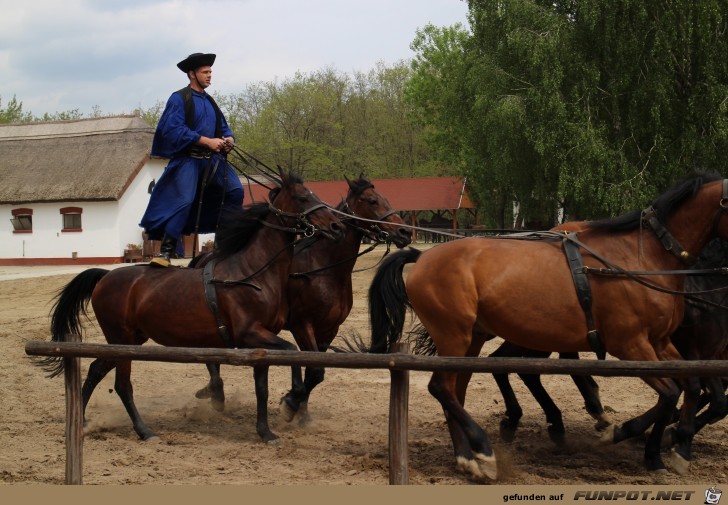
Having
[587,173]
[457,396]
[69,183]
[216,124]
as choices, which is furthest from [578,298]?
[69,183]

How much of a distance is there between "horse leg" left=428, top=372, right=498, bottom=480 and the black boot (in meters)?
2.81

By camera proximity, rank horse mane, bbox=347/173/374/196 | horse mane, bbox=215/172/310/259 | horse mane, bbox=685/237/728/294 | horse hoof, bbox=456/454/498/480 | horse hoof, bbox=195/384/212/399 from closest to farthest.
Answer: horse hoof, bbox=456/454/498/480
horse mane, bbox=685/237/728/294
horse mane, bbox=215/172/310/259
horse mane, bbox=347/173/374/196
horse hoof, bbox=195/384/212/399

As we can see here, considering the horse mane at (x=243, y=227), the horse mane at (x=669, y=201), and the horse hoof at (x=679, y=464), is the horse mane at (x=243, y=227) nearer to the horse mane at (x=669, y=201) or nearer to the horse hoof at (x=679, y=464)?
the horse mane at (x=669, y=201)

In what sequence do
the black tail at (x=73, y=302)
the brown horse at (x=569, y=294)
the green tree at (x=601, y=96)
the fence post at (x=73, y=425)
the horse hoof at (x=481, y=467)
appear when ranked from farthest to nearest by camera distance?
the green tree at (x=601, y=96) → the black tail at (x=73, y=302) → the brown horse at (x=569, y=294) → the horse hoof at (x=481, y=467) → the fence post at (x=73, y=425)

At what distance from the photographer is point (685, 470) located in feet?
17.7

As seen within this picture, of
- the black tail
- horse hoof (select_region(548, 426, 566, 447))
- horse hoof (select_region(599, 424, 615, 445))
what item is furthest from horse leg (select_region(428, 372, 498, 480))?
the black tail

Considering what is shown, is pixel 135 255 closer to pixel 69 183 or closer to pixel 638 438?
pixel 69 183

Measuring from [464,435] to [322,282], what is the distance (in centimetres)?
237

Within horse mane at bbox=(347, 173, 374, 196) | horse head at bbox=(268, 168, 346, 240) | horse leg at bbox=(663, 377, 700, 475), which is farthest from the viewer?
horse mane at bbox=(347, 173, 374, 196)

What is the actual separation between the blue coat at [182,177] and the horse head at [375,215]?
1.18 metres

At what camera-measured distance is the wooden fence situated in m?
4.38

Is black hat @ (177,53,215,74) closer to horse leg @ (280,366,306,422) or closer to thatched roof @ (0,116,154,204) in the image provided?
horse leg @ (280,366,306,422)

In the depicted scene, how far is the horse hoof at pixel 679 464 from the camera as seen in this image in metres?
5.39

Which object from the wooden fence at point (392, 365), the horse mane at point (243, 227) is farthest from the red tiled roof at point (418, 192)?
the wooden fence at point (392, 365)
